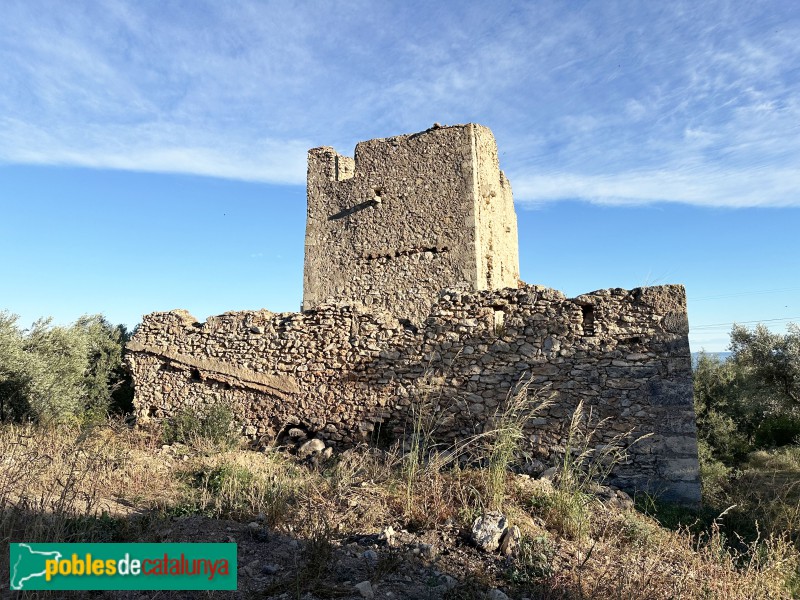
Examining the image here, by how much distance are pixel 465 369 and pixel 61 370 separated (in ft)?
26.3

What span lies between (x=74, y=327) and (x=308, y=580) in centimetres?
1053

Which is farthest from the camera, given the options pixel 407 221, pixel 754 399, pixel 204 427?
pixel 754 399

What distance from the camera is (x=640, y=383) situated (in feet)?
22.7

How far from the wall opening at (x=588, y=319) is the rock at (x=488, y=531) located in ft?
10.9

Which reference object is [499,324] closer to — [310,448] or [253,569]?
[310,448]

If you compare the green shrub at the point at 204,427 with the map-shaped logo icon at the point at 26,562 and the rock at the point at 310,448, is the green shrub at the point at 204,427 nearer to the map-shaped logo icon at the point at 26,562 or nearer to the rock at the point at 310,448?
the rock at the point at 310,448

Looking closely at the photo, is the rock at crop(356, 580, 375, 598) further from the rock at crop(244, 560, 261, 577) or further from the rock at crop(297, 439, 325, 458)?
the rock at crop(297, 439, 325, 458)

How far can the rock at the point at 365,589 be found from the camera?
364cm

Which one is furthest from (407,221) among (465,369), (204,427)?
(204,427)

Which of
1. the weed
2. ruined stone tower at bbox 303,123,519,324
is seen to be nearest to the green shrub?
ruined stone tower at bbox 303,123,519,324

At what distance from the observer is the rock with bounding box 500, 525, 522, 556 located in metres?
4.34

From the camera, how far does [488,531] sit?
14.7ft

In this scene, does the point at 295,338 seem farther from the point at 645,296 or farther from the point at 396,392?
the point at 645,296

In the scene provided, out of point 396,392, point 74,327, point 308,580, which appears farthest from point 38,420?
point 308,580
